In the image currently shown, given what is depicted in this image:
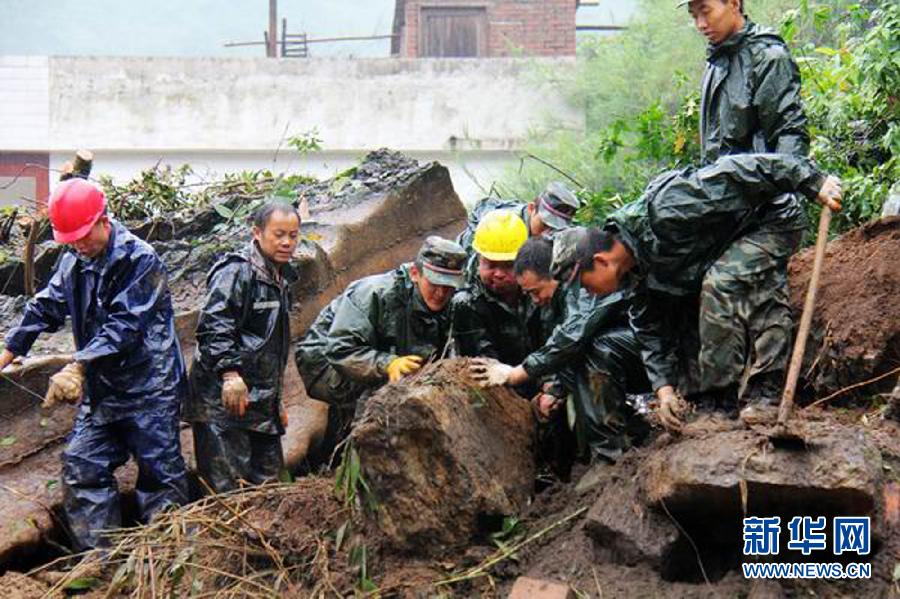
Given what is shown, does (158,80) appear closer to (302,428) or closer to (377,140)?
(377,140)

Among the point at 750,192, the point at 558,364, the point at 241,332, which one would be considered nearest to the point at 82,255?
the point at 241,332

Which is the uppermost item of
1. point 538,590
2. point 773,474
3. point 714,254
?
point 714,254

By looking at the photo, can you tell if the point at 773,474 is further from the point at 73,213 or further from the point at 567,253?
the point at 73,213

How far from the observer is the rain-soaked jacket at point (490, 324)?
20.2ft

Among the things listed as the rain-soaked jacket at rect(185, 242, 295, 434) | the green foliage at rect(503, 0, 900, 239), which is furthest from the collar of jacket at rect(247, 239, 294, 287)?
the green foliage at rect(503, 0, 900, 239)

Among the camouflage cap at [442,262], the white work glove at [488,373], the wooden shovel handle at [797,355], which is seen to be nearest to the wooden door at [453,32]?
the camouflage cap at [442,262]

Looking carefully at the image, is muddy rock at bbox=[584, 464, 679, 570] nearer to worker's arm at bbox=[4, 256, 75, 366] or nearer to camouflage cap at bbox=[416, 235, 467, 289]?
camouflage cap at bbox=[416, 235, 467, 289]

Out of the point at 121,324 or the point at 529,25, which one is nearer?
the point at 121,324

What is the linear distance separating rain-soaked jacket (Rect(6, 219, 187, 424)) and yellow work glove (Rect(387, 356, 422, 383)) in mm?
1134

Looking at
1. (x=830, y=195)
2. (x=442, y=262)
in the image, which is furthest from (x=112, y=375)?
(x=830, y=195)

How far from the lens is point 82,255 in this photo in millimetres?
5793

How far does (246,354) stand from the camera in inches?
237

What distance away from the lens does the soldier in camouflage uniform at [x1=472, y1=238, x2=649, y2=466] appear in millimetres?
5379

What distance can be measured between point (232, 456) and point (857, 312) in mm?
3265
